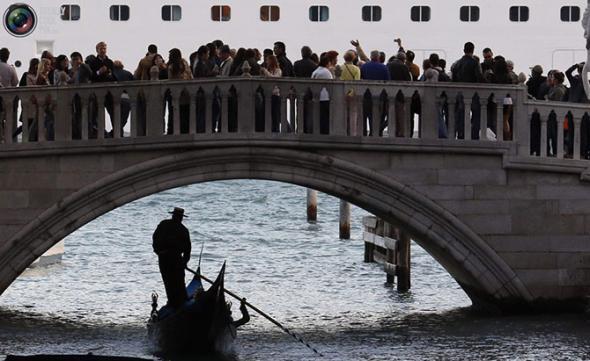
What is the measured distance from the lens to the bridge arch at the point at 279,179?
79.2 ft

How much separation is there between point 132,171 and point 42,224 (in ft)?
3.84

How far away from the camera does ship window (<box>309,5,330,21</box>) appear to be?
50.1 metres

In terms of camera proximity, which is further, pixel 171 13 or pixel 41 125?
pixel 171 13

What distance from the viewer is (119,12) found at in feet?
165

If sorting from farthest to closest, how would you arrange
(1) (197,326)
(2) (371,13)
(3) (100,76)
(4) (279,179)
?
1. (2) (371,13)
2. (3) (100,76)
3. (4) (279,179)
4. (1) (197,326)

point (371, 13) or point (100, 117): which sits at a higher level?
point (371, 13)

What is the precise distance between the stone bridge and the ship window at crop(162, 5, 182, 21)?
2574 cm

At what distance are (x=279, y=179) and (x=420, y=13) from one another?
26297 mm

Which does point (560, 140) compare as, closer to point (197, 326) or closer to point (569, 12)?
point (197, 326)

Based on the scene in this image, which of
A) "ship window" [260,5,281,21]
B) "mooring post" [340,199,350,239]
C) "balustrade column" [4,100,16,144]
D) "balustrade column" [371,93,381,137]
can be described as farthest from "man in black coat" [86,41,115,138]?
"ship window" [260,5,281,21]

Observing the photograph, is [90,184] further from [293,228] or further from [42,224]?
[293,228]

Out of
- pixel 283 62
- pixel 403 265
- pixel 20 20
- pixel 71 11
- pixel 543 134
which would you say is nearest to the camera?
pixel 543 134

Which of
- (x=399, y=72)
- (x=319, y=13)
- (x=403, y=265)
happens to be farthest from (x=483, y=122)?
(x=319, y=13)

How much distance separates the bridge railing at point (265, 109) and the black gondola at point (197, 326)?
2.11 meters
